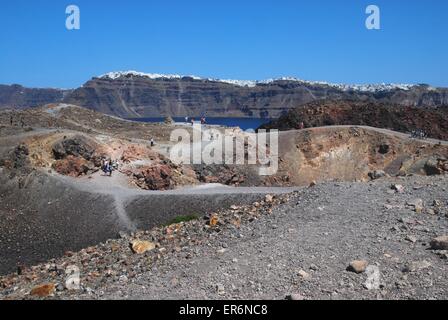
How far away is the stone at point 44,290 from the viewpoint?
1329 centimetres

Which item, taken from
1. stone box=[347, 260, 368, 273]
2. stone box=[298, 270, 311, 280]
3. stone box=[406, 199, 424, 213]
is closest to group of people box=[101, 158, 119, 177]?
stone box=[406, 199, 424, 213]

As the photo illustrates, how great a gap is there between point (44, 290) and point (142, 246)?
10.9 ft

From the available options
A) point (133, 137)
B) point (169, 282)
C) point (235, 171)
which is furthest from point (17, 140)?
point (169, 282)

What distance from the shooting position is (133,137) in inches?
1989

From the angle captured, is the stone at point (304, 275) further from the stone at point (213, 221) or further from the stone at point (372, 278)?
the stone at point (213, 221)

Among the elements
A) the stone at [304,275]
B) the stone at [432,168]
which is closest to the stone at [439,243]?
the stone at [304,275]

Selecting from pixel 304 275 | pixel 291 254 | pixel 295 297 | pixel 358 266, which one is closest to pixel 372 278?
pixel 358 266

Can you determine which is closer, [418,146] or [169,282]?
[169,282]

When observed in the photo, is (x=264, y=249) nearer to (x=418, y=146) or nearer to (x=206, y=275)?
(x=206, y=275)

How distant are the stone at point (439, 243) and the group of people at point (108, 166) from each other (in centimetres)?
2618

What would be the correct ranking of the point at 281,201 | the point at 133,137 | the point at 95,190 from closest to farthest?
the point at 281,201 → the point at 95,190 → the point at 133,137

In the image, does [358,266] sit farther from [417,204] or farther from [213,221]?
[213,221]

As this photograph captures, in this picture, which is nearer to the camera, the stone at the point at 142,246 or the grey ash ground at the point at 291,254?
the grey ash ground at the point at 291,254

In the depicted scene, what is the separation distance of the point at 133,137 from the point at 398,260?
41072 millimetres
